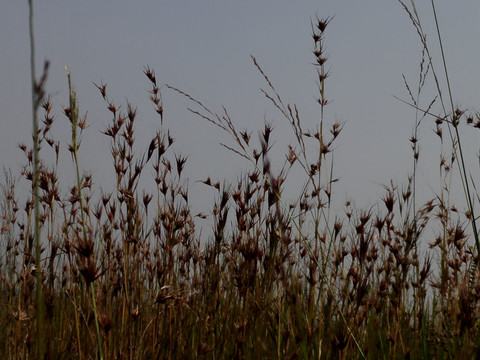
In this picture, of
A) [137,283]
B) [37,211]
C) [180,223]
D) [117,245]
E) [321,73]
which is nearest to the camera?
[37,211]

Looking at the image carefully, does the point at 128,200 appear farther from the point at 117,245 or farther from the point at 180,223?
the point at 117,245

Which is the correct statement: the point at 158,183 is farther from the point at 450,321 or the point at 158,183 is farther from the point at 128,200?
the point at 450,321

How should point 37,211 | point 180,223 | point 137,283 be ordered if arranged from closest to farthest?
1. point 37,211
2. point 180,223
3. point 137,283

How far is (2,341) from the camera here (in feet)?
11.7

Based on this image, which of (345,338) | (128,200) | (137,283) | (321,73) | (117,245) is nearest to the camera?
(345,338)

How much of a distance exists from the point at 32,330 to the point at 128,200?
1183mm

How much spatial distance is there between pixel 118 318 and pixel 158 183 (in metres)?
1.03

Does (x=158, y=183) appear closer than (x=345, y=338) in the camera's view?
No

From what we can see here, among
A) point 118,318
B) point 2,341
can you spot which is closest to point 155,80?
point 118,318

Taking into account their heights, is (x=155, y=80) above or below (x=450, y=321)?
above

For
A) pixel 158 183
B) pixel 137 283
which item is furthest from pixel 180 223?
pixel 158 183

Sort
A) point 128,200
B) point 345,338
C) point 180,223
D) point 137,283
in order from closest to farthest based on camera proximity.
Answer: point 345,338
point 128,200
point 180,223
point 137,283

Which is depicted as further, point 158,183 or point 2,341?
point 2,341

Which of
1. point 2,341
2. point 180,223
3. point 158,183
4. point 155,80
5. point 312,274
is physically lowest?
point 2,341
